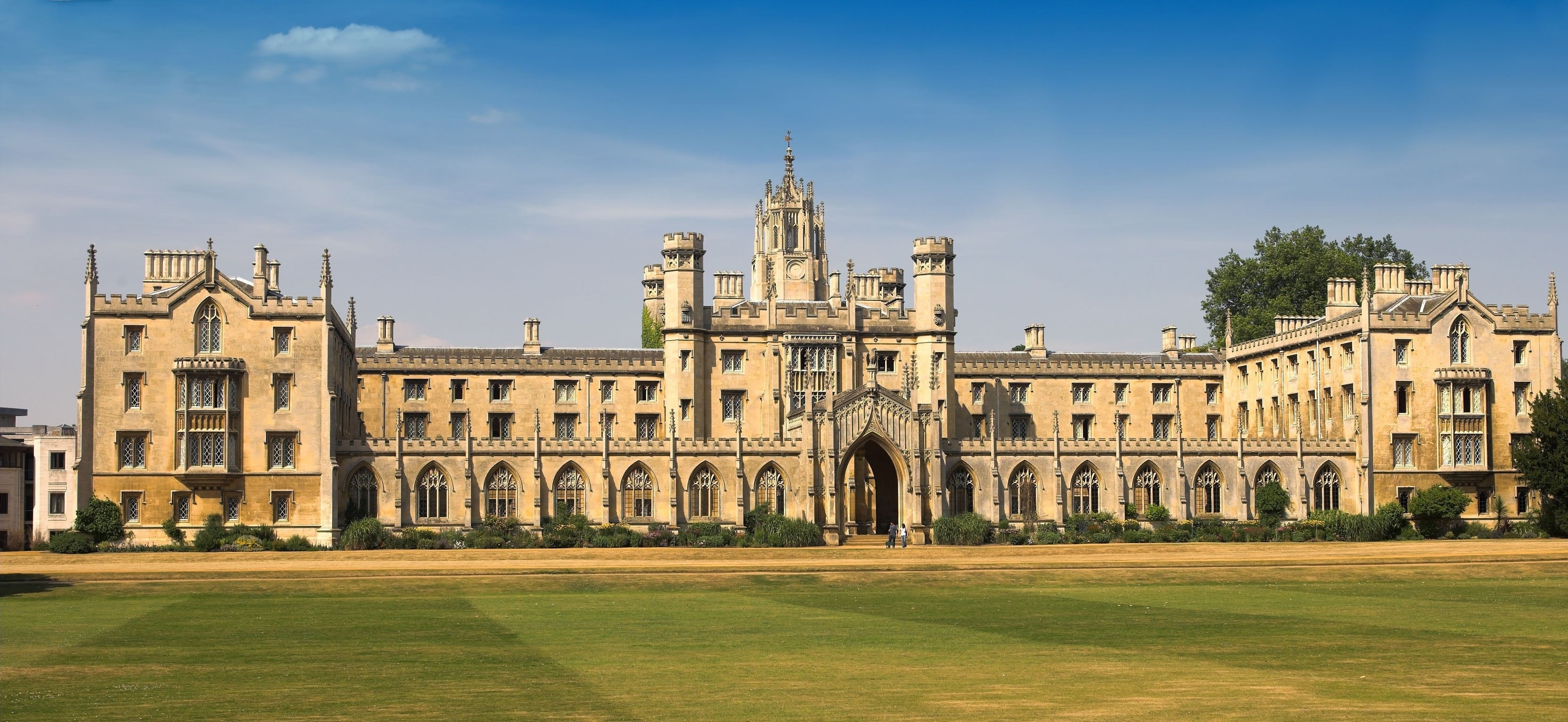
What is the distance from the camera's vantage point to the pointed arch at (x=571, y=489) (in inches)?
2557

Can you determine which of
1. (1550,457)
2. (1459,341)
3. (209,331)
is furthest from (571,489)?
(1550,457)

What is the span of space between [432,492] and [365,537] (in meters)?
5.82

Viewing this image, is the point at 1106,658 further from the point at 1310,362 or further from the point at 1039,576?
the point at 1310,362

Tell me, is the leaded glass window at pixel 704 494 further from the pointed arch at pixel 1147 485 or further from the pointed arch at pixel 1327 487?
the pointed arch at pixel 1327 487

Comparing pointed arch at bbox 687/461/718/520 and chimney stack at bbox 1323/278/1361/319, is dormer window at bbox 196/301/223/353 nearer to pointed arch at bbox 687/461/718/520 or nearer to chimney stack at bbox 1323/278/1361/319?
pointed arch at bbox 687/461/718/520

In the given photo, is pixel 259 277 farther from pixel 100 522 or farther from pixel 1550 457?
pixel 1550 457

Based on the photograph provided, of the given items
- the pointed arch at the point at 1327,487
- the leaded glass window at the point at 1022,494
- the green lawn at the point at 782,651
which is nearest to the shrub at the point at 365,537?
the green lawn at the point at 782,651

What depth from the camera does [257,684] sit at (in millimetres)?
22844

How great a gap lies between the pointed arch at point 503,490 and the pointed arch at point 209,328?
1128 cm

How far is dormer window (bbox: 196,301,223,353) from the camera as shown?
201 ft

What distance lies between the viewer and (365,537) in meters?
58.2

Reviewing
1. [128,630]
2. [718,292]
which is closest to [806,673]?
[128,630]

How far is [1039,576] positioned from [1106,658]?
20612mm

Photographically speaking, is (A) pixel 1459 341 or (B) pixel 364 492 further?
(A) pixel 1459 341
